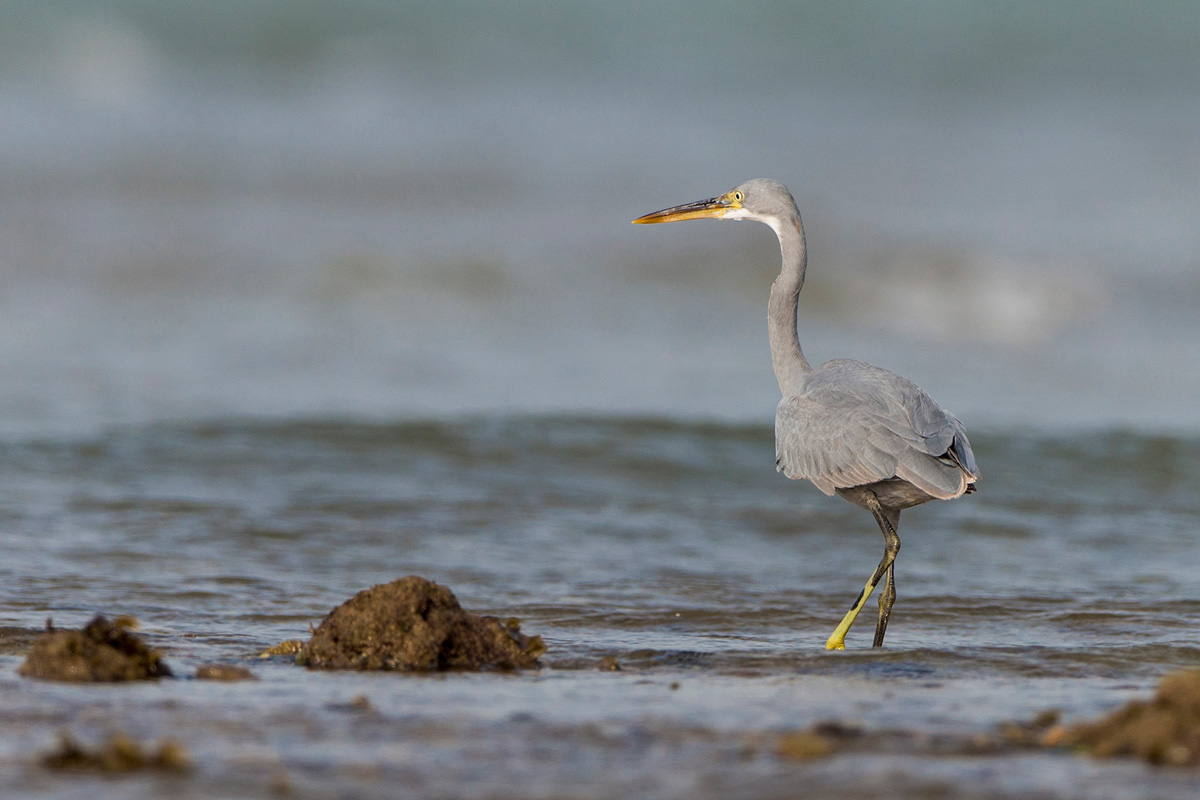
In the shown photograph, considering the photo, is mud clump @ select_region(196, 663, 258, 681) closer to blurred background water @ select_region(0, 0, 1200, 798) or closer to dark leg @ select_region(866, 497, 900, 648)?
blurred background water @ select_region(0, 0, 1200, 798)

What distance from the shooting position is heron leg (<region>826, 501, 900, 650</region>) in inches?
208

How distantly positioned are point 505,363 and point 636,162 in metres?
7.22

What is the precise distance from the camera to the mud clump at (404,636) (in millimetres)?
4238

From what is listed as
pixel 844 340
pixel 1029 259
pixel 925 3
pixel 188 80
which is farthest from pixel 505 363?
pixel 925 3

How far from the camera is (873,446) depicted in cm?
529

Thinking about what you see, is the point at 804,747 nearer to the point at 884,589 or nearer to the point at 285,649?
the point at 285,649

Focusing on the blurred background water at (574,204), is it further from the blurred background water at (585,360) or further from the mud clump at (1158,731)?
the mud clump at (1158,731)

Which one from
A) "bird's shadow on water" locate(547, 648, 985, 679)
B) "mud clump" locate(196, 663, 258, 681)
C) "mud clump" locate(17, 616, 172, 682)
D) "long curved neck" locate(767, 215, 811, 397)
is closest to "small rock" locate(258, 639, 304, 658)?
"mud clump" locate(196, 663, 258, 681)

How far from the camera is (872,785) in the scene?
288cm

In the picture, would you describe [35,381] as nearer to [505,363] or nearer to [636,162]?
[505,363]

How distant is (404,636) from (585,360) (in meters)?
8.53

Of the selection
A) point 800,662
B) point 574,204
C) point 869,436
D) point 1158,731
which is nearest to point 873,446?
point 869,436

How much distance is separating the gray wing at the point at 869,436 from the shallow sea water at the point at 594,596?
0.68 meters

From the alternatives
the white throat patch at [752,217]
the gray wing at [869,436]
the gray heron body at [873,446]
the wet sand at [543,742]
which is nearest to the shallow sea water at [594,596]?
the wet sand at [543,742]
